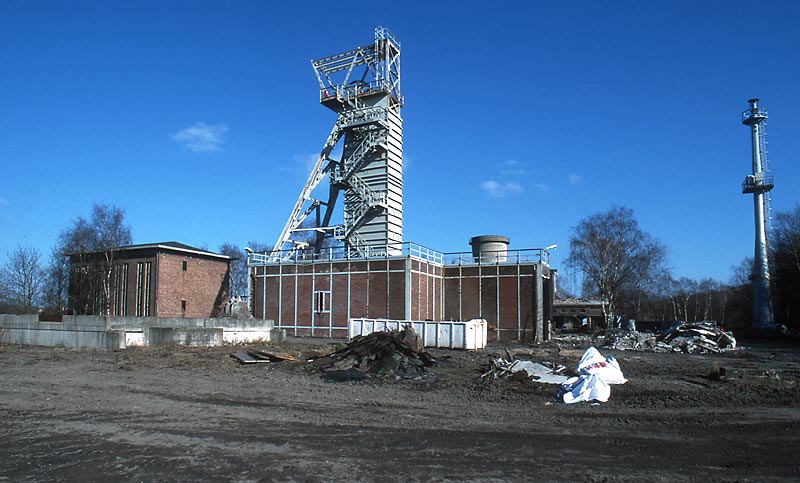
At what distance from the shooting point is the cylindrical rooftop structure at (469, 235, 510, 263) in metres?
37.8

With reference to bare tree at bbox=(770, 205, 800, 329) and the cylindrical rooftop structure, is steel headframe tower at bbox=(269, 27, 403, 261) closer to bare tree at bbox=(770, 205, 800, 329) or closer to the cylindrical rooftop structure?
the cylindrical rooftop structure

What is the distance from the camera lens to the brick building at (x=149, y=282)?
42.9 metres

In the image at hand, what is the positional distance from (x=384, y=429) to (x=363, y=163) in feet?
101

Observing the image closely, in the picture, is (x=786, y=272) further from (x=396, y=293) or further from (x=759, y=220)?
(x=396, y=293)

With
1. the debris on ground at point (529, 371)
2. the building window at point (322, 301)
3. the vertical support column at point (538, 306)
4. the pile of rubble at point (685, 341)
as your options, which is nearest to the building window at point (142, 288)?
the building window at point (322, 301)

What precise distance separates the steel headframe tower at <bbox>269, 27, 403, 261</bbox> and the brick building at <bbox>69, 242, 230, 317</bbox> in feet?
29.5

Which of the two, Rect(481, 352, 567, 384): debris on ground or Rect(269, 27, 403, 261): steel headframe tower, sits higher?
Rect(269, 27, 403, 261): steel headframe tower

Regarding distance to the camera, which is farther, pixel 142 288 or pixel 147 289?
pixel 142 288

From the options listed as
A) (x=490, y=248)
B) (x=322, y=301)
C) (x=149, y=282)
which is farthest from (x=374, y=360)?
(x=149, y=282)

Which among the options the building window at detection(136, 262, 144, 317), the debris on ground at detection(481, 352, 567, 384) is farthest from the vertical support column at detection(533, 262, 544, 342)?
the building window at detection(136, 262, 144, 317)

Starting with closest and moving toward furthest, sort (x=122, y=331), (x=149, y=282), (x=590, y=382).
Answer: (x=590, y=382) < (x=122, y=331) < (x=149, y=282)

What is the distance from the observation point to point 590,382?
13242mm

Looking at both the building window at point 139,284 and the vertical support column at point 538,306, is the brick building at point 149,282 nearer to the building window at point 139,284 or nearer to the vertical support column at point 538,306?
the building window at point 139,284

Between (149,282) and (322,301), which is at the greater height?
(149,282)
